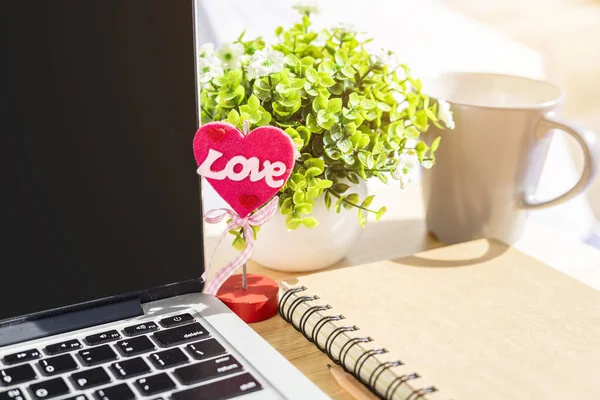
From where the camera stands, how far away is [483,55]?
4.29 ft

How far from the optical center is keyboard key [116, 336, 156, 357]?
20.3 inches

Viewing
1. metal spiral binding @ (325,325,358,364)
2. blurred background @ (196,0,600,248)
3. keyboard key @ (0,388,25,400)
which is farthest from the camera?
blurred background @ (196,0,600,248)

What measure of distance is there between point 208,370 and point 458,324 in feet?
0.72

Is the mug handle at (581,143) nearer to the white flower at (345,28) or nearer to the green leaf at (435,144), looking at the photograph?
the green leaf at (435,144)

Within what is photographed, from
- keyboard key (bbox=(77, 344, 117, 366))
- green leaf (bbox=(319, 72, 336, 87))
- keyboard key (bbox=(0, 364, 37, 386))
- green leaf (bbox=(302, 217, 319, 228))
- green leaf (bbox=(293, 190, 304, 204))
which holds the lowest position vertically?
keyboard key (bbox=(0, 364, 37, 386))

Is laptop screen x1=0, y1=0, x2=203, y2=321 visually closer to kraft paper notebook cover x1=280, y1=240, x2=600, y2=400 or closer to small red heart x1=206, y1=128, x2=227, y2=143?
small red heart x1=206, y1=128, x2=227, y2=143

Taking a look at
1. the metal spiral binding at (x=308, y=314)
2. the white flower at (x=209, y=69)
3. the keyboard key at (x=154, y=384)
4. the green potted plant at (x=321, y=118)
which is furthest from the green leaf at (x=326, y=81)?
the keyboard key at (x=154, y=384)

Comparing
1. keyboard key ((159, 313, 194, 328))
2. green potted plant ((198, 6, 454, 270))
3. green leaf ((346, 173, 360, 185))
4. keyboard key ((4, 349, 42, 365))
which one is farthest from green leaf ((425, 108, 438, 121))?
keyboard key ((4, 349, 42, 365))

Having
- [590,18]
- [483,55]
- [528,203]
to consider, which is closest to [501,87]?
[528,203]

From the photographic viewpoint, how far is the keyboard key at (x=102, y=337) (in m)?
0.53

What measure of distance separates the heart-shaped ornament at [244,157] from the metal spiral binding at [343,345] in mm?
107

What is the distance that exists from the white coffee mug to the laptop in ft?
1.04

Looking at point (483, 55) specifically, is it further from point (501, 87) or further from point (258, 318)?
point (258, 318)

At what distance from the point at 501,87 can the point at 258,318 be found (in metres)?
0.43
